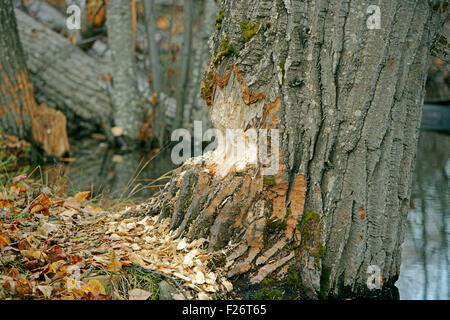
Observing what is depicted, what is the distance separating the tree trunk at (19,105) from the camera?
482 centimetres

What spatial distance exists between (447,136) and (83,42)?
20.1ft

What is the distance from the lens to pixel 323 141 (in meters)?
2.03

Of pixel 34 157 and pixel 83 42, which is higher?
pixel 83 42

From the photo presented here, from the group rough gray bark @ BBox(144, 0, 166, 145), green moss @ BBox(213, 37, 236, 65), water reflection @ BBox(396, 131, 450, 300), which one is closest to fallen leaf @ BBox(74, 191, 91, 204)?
green moss @ BBox(213, 37, 236, 65)

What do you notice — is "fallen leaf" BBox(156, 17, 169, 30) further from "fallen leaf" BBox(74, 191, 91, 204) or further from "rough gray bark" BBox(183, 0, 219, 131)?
"fallen leaf" BBox(74, 191, 91, 204)

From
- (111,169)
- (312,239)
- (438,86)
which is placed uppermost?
(438,86)

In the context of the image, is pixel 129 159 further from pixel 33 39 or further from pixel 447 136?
pixel 447 136

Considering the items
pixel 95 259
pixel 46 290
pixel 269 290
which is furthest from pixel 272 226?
pixel 46 290

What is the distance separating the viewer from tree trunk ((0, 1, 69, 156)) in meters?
4.82

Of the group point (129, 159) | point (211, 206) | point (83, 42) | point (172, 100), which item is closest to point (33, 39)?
point (83, 42)

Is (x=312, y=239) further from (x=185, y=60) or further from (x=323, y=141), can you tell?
Result: (x=185, y=60)

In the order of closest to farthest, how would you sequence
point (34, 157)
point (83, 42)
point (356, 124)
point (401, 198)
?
1. point (356, 124)
2. point (401, 198)
3. point (34, 157)
4. point (83, 42)

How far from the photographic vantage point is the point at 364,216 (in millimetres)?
2057

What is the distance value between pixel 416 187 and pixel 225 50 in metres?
2.88
